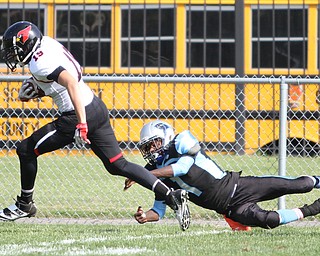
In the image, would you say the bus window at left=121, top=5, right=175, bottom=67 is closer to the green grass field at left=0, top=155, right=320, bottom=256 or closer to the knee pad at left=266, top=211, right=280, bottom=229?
the green grass field at left=0, top=155, right=320, bottom=256

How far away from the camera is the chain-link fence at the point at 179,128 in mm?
12289

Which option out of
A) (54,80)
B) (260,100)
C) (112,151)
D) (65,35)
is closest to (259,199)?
(112,151)

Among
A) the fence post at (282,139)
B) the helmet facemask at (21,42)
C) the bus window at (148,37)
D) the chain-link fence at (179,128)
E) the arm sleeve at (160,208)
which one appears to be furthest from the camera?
the bus window at (148,37)

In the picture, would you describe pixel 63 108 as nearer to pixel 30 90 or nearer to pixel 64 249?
pixel 30 90

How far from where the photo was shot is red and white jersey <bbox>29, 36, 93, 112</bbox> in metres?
7.89

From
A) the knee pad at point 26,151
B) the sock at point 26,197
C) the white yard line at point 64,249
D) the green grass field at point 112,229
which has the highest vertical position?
the knee pad at point 26,151

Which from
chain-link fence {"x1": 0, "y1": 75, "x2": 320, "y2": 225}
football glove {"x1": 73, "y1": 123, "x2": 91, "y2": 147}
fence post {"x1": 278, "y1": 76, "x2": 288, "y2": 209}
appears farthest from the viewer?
chain-link fence {"x1": 0, "y1": 75, "x2": 320, "y2": 225}

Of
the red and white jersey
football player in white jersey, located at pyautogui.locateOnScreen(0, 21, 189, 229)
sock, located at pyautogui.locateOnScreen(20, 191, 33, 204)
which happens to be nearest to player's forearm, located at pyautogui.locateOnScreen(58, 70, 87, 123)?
football player in white jersey, located at pyautogui.locateOnScreen(0, 21, 189, 229)

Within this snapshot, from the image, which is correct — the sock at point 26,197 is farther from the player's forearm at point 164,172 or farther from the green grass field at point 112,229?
the player's forearm at point 164,172

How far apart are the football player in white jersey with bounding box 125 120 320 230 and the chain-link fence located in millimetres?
3170

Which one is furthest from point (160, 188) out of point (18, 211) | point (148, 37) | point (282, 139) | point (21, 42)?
point (148, 37)

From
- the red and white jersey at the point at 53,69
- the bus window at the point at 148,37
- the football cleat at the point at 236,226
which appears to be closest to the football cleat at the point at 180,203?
the football cleat at the point at 236,226

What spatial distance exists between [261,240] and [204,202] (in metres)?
0.54

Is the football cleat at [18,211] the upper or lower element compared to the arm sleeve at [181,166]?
lower
